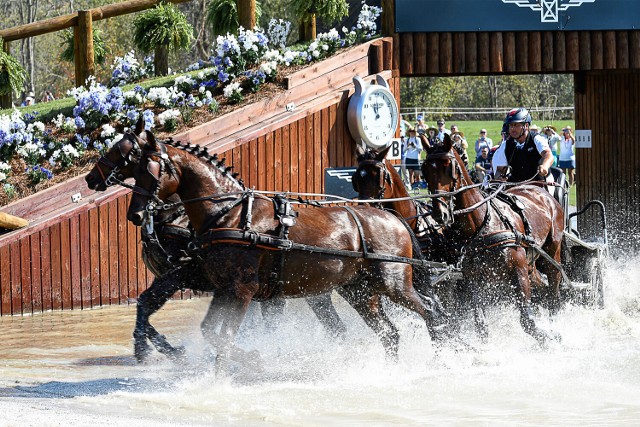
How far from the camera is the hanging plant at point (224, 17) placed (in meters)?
16.4

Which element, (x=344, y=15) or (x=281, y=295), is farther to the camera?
(x=344, y=15)

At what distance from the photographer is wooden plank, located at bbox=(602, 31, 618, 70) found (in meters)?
15.8

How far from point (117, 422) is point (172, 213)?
7.84 feet

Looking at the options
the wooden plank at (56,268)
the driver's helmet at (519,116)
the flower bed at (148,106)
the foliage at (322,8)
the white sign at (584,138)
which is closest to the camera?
the driver's helmet at (519,116)

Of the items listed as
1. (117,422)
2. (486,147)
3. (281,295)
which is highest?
(486,147)

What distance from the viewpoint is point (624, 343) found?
1002 cm

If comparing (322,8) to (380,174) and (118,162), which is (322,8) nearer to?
(380,174)

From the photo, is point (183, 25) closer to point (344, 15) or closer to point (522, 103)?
point (344, 15)

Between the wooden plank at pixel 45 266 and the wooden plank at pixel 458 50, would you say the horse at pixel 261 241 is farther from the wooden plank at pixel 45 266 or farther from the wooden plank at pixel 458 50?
the wooden plank at pixel 458 50

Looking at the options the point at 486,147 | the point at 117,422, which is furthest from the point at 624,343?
the point at 486,147

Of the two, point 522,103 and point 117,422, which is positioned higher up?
point 522,103

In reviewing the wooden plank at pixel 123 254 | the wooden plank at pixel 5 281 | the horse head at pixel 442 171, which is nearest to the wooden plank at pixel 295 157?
the wooden plank at pixel 123 254

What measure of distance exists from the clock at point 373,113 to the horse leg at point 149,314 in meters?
6.68

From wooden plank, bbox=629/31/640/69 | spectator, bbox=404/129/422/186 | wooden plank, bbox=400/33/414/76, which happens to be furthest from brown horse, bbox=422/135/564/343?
spectator, bbox=404/129/422/186
